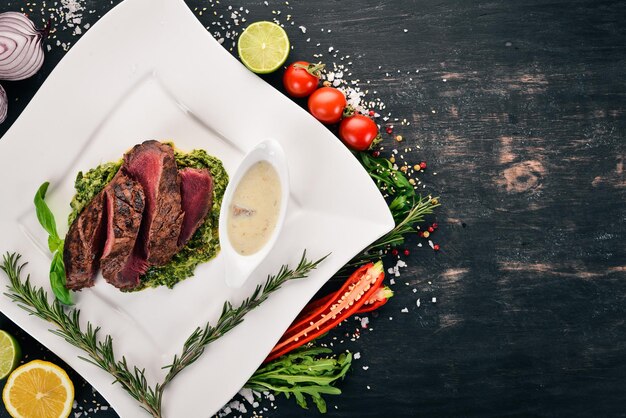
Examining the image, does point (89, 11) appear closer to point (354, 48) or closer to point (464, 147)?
point (354, 48)

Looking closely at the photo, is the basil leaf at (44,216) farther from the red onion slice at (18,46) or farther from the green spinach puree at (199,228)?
the red onion slice at (18,46)

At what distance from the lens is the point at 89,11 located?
3406mm

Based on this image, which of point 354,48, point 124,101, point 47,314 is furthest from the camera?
point 354,48

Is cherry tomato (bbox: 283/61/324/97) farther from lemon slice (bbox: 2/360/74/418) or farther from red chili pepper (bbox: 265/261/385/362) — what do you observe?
lemon slice (bbox: 2/360/74/418)

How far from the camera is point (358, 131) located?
327 cm

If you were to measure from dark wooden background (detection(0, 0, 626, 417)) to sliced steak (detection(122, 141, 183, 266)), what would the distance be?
105 cm

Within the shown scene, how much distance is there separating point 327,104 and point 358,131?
239 mm

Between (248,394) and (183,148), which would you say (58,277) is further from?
A: (248,394)

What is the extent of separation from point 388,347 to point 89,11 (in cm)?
275

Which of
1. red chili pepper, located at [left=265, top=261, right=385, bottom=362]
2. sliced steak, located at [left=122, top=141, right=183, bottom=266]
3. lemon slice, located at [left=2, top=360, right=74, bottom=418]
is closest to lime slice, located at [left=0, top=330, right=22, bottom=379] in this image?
lemon slice, located at [left=2, top=360, right=74, bottom=418]

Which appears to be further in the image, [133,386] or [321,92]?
[321,92]

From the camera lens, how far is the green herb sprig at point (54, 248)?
120 inches

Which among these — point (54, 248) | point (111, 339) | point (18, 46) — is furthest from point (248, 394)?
point (18, 46)

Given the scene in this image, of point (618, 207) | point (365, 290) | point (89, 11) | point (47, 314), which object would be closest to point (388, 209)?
point (365, 290)
